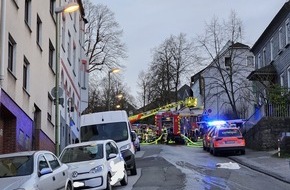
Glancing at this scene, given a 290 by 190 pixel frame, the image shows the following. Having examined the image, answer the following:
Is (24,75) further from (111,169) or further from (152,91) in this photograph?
(152,91)

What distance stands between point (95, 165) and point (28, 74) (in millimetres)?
8372

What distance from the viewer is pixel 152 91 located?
71.9m

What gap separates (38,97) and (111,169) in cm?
921

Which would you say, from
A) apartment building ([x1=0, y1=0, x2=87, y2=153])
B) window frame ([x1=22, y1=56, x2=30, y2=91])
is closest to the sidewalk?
apartment building ([x1=0, y1=0, x2=87, y2=153])

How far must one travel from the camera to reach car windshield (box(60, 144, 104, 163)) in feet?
49.3

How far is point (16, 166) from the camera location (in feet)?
35.0

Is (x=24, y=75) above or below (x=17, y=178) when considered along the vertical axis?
above

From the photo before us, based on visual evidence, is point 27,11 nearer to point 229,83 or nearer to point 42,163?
point 42,163

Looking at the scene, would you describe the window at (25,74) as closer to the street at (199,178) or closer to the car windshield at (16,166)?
the street at (199,178)

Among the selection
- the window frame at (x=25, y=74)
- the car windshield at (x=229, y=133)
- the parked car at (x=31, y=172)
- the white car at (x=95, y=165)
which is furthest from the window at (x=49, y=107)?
the parked car at (x=31, y=172)

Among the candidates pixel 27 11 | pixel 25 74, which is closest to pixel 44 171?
pixel 25 74

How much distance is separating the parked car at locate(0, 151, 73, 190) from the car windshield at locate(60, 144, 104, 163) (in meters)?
2.99

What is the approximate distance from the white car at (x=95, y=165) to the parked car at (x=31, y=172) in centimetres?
188

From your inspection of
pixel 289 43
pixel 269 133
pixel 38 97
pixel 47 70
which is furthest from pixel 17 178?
pixel 289 43
